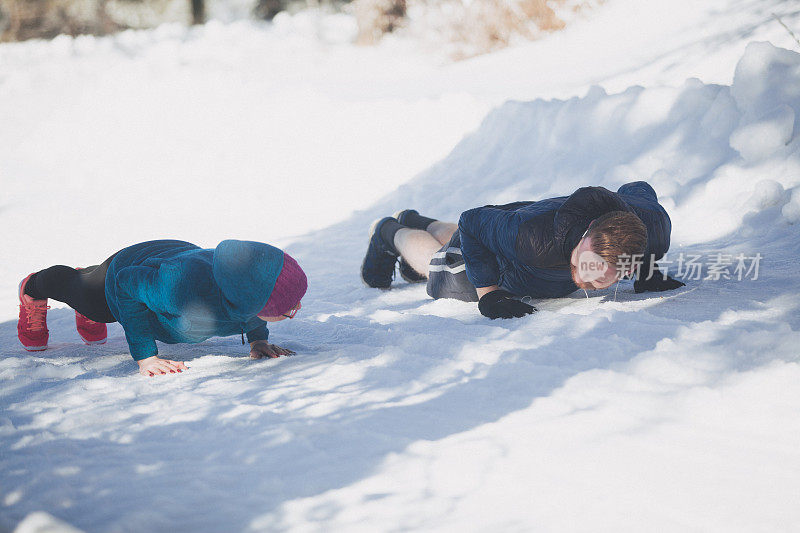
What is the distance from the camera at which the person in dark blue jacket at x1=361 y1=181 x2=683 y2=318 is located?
213 centimetres

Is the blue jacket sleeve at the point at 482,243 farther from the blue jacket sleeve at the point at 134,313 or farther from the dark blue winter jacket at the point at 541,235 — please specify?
the blue jacket sleeve at the point at 134,313

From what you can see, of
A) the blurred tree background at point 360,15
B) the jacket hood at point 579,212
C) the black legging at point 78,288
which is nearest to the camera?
the jacket hood at point 579,212

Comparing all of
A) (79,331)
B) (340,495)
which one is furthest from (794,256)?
(79,331)

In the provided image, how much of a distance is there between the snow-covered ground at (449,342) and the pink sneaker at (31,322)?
8 centimetres

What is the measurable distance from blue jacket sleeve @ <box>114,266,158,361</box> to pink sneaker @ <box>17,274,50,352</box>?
25.8 inches

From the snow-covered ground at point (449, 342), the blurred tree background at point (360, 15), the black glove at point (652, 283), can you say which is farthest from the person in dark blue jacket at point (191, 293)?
the blurred tree background at point (360, 15)

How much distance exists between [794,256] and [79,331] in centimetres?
310

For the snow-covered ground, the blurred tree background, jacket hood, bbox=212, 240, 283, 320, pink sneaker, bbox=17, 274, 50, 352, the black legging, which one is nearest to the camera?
the snow-covered ground

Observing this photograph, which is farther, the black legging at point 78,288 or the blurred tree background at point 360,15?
the blurred tree background at point 360,15

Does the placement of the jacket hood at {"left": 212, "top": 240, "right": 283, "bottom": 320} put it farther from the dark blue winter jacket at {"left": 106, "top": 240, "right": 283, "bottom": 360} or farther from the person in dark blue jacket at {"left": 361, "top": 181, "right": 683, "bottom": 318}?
the person in dark blue jacket at {"left": 361, "top": 181, "right": 683, "bottom": 318}

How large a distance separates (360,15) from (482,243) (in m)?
11.3

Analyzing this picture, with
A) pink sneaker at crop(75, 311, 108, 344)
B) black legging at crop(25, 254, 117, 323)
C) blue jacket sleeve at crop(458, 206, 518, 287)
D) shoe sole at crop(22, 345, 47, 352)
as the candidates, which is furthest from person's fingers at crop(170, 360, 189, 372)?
blue jacket sleeve at crop(458, 206, 518, 287)

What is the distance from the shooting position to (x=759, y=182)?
354 centimetres

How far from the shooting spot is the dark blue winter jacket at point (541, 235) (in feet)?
7.42
